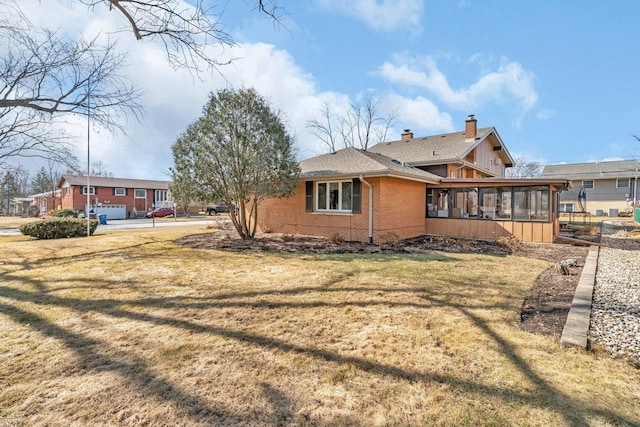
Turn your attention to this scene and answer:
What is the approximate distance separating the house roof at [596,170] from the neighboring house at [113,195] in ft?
142

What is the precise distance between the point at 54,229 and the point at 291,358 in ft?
51.8

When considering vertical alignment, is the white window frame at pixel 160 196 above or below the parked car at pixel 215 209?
above

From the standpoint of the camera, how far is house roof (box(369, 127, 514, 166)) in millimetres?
16469

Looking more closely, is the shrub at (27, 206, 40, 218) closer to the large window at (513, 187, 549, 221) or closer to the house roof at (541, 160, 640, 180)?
the large window at (513, 187, 549, 221)

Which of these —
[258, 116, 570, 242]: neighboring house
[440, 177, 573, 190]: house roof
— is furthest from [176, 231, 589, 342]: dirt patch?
[440, 177, 573, 190]: house roof

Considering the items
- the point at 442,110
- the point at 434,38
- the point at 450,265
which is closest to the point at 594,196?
the point at 442,110

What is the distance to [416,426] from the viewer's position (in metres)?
2.14

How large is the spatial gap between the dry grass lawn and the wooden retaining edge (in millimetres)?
237

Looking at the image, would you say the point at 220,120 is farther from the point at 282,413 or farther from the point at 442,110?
the point at 442,110

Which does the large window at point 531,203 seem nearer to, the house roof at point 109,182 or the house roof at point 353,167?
the house roof at point 353,167

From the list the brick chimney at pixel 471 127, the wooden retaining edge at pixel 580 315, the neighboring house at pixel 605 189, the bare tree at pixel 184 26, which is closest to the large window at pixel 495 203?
the wooden retaining edge at pixel 580 315

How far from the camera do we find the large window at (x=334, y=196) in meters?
12.2

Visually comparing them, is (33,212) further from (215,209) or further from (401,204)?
(401,204)

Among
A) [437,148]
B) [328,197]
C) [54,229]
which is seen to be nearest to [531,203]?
[437,148]
